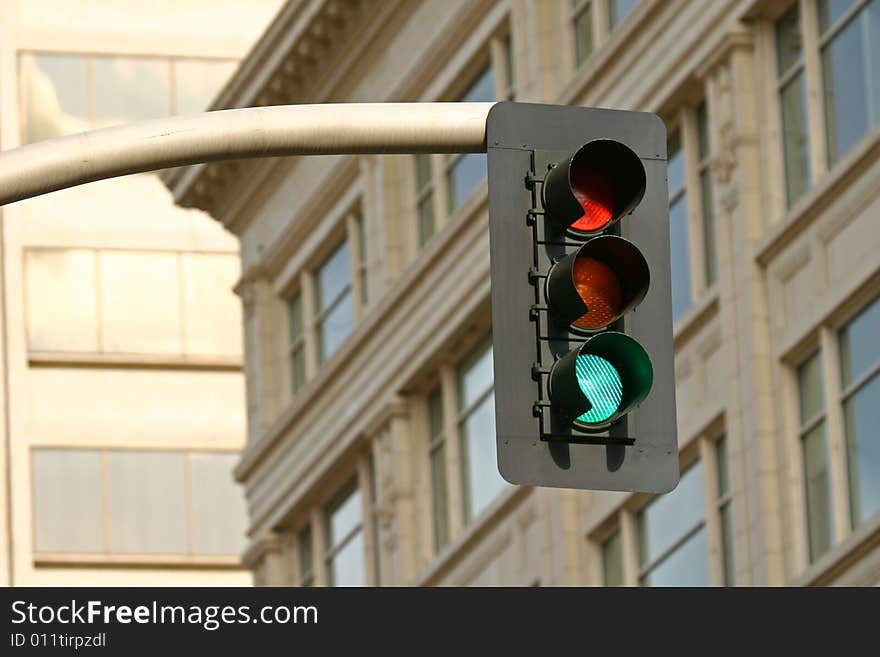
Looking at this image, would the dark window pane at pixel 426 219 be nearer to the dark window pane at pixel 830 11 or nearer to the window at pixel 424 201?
the window at pixel 424 201

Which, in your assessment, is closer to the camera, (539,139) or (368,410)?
→ (539,139)

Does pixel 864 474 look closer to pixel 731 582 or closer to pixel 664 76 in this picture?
pixel 731 582

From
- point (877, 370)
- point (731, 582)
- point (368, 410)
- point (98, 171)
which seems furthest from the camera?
point (368, 410)

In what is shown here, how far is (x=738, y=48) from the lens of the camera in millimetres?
32969

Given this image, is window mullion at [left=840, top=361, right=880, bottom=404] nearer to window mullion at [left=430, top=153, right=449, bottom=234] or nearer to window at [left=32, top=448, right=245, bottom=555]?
window mullion at [left=430, top=153, right=449, bottom=234]

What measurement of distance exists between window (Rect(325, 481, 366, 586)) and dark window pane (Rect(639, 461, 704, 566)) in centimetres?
1077

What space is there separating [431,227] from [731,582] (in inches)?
443

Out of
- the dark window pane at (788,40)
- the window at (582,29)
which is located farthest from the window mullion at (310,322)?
the dark window pane at (788,40)

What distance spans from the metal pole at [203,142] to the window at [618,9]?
88.4 ft

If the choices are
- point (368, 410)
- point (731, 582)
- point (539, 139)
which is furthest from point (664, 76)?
point (539, 139)

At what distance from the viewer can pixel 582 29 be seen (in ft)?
125

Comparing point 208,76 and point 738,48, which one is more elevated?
point 208,76

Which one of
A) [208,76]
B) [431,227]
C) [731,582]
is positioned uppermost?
[208,76]

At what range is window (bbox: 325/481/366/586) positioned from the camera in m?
45.2
